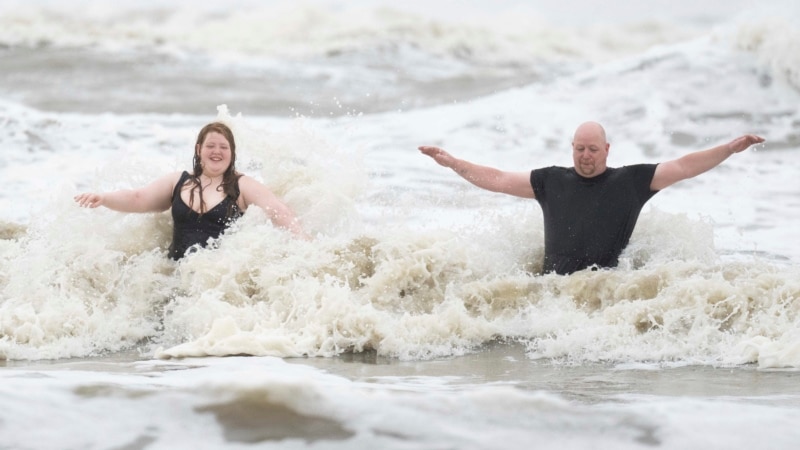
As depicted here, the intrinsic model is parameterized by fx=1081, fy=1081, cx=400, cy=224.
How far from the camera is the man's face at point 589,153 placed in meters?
6.01

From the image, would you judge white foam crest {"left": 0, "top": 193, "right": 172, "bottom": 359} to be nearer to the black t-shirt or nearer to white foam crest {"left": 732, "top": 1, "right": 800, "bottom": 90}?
the black t-shirt

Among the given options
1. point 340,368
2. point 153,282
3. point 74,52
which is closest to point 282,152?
point 153,282

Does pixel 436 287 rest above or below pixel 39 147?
below

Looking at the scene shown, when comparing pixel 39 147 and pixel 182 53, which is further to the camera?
pixel 182 53

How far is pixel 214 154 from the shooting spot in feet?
20.8

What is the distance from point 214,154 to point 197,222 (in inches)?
17.0

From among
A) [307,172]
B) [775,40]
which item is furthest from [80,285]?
[775,40]

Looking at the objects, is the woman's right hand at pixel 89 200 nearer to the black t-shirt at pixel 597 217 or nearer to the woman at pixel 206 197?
the woman at pixel 206 197

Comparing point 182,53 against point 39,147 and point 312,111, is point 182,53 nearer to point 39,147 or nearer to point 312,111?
point 312,111

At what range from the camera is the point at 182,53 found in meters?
21.9

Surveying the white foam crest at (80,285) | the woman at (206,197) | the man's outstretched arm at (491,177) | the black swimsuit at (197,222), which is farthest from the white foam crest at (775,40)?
the white foam crest at (80,285)

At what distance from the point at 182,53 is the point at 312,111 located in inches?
303

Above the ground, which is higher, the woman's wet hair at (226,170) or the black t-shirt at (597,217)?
the woman's wet hair at (226,170)

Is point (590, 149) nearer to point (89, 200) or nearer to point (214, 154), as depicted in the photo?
point (214, 154)
